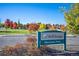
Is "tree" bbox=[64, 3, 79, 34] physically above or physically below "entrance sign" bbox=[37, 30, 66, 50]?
above

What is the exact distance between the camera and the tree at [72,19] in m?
2.42

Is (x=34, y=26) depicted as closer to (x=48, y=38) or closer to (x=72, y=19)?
(x=48, y=38)

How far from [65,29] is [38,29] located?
30 cm

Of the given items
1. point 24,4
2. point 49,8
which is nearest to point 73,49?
point 49,8

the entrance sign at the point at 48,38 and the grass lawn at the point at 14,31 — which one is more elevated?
the grass lawn at the point at 14,31

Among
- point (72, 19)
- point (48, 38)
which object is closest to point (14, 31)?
point (48, 38)

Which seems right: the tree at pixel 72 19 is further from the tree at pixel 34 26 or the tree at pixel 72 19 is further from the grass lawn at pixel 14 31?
the grass lawn at pixel 14 31

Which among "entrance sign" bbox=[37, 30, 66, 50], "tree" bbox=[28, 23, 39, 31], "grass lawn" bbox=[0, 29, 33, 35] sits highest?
"tree" bbox=[28, 23, 39, 31]

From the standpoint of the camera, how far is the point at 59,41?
7.96 ft

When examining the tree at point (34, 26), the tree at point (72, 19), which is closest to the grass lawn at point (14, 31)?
the tree at point (34, 26)

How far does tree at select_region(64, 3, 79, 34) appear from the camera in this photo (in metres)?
2.42

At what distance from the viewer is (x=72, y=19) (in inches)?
96.0

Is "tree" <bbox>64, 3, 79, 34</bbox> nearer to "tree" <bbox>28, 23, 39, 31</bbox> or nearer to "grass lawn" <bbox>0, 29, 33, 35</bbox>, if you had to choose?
"tree" <bbox>28, 23, 39, 31</bbox>

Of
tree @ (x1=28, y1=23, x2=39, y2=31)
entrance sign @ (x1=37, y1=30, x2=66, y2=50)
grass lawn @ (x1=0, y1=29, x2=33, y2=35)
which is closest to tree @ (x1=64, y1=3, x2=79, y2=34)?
entrance sign @ (x1=37, y1=30, x2=66, y2=50)
